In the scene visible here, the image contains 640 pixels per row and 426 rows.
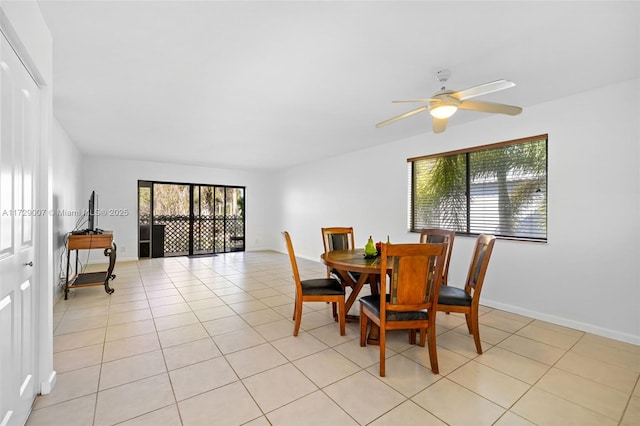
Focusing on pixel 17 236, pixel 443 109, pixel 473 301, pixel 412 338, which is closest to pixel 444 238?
pixel 473 301

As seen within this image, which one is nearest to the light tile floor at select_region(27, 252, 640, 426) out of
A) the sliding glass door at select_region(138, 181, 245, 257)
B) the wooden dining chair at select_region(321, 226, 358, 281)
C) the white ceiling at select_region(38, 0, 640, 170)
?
the wooden dining chair at select_region(321, 226, 358, 281)

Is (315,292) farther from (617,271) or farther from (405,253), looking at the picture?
(617,271)

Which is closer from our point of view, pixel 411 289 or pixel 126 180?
pixel 411 289

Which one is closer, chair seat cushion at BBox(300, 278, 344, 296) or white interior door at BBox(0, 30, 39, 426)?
white interior door at BBox(0, 30, 39, 426)

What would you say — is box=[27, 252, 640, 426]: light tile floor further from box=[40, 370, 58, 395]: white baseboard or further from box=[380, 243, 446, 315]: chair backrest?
box=[380, 243, 446, 315]: chair backrest

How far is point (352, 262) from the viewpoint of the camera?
8.53ft

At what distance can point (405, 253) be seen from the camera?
1983 mm

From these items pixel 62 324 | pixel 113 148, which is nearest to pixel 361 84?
pixel 62 324

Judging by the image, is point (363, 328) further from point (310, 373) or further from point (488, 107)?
point (488, 107)

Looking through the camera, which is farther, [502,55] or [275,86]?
[275,86]

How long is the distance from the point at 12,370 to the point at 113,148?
195 inches

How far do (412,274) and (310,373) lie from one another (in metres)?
1.03

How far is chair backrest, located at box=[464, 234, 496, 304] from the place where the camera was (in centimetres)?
233

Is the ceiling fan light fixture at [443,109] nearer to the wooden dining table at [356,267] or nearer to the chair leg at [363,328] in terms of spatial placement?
the wooden dining table at [356,267]
